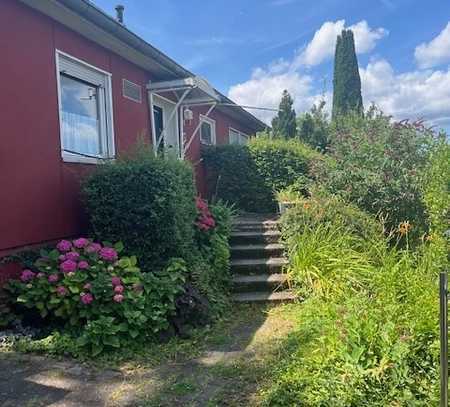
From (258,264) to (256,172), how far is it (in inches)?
180

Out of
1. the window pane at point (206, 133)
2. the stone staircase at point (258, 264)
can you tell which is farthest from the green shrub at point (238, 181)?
the stone staircase at point (258, 264)

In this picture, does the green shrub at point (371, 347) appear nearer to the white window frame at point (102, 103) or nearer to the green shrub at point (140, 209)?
the green shrub at point (140, 209)

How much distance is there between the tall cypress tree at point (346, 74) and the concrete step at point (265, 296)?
2018 centimetres

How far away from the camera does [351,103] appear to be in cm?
2414

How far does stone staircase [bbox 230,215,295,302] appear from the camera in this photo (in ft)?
19.4

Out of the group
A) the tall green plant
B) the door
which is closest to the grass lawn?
the tall green plant

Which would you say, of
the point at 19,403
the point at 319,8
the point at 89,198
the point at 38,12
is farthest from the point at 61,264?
the point at 319,8

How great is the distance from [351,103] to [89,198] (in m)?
21.2

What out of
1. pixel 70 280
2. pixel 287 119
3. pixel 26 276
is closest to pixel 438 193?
pixel 70 280

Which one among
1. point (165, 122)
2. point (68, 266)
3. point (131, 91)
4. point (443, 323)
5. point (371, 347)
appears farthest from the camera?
point (165, 122)

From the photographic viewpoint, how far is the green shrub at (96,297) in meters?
4.04

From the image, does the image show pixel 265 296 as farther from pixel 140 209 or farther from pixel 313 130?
pixel 313 130

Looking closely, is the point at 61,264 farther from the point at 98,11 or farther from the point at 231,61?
the point at 231,61

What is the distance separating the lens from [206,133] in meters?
12.0
